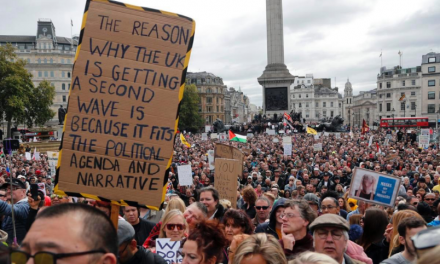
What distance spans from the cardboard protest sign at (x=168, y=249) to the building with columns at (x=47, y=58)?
82.3m

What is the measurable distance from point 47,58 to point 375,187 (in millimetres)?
84889

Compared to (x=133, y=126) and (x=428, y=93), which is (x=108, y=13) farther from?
(x=428, y=93)

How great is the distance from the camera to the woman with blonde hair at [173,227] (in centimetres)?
434

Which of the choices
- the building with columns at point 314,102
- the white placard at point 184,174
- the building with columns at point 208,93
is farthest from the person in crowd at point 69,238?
the building with columns at point 314,102

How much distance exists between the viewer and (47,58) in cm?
8238

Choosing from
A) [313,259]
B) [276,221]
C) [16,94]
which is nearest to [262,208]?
[276,221]

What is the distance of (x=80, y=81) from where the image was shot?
356cm

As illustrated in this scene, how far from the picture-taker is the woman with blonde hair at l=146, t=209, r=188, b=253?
4.34 m

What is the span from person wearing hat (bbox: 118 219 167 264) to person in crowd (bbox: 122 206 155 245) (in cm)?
170

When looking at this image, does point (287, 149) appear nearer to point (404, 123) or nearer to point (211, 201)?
point (211, 201)

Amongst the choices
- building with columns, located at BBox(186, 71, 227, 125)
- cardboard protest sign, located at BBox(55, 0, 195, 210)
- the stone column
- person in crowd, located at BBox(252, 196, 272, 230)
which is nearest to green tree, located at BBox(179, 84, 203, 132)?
building with columns, located at BBox(186, 71, 227, 125)

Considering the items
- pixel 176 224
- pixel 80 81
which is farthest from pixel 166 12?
pixel 176 224

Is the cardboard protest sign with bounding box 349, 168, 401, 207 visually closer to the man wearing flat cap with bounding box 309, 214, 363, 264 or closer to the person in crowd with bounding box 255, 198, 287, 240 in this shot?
the person in crowd with bounding box 255, 198, 287, 240

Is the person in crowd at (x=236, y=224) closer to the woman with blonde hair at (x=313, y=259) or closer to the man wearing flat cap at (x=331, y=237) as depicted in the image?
the man wearing flat cap at (x=331, y=237)
